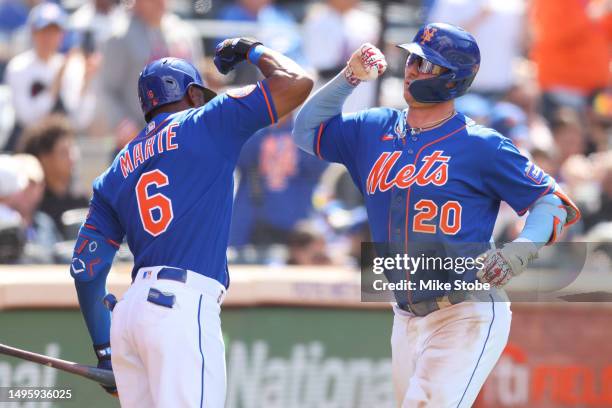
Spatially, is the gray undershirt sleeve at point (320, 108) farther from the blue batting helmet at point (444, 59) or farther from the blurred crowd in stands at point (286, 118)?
the blurred crowd in stands at point (286, 118)

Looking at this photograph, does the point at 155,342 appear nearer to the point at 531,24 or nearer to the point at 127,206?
the point at 127,206

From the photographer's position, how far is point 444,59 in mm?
5164

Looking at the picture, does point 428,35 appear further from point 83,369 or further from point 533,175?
point 83,369

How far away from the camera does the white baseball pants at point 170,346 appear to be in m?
4.77

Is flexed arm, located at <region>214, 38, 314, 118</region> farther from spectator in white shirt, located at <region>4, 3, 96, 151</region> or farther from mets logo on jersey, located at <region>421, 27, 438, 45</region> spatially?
spectator in white shirt, located at <region>4, 3, 96, 151</region>

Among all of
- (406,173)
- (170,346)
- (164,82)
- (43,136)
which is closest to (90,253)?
(170,346)

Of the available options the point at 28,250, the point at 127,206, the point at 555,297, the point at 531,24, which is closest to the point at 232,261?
the point at 28,250

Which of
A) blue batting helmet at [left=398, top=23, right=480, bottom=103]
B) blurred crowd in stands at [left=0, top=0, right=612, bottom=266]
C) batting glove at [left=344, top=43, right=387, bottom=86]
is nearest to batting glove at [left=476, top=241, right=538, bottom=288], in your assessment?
blue batting helmet at [left=398, top=23, right=480, bottom=103]

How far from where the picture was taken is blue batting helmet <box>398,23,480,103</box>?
516 centimetres

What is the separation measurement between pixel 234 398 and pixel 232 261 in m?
1.11

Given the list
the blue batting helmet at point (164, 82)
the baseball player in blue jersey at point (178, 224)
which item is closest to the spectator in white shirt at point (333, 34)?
the blue batting helmet at point (164, 82)

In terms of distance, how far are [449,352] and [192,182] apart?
4.25ft

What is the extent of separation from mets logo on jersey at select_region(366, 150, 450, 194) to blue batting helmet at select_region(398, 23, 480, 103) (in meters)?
0.27

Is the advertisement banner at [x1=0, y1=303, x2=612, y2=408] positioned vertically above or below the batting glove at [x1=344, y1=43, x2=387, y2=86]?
below
